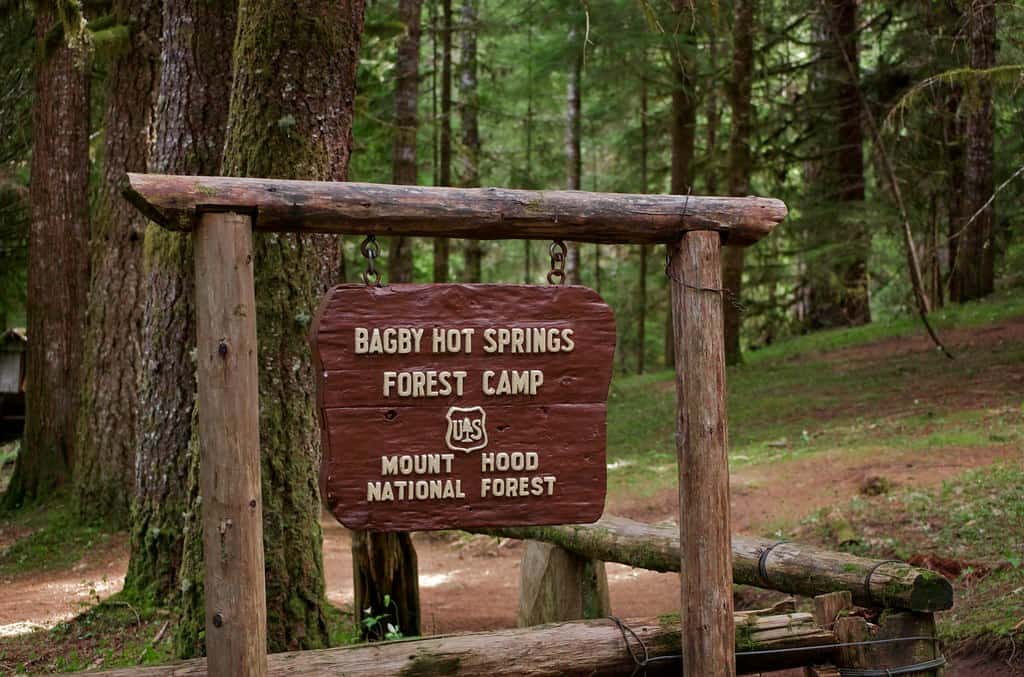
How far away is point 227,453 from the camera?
377cm

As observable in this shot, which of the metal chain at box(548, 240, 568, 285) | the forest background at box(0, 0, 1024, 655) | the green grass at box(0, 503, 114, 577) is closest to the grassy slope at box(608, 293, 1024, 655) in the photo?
the forest background at box(0, 0, 1024, 655)

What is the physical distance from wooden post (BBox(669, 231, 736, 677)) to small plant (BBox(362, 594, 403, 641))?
298 centimetres

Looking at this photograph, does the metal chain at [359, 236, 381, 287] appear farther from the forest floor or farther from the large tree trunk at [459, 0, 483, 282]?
the large tree trunk at [459, 0, 483, 282]

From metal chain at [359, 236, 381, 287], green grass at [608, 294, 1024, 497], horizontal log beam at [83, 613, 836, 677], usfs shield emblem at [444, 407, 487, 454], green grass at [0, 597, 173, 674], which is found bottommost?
green grass at [0, 597, 173, 674]

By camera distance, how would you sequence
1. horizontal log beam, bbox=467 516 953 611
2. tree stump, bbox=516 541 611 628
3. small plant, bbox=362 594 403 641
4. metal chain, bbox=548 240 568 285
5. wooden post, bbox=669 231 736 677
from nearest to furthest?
metal chain, bbox=548 240 568 285 → wooden post, bbox=669 231 736 677 → horizontal log beam, bbox=467 516 953 611 → small plant, bbox=362 594 403 641 → tree stump, bbox=516 541 611 628

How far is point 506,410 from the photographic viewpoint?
411 cm

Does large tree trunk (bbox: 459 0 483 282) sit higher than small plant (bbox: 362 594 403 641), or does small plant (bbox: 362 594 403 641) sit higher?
large tree trunk (bbox: 459 0 483 282)

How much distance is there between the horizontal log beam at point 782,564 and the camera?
516 cm

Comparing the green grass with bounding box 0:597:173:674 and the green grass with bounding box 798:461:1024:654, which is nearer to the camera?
the green grass with bounding box 798:461:1024:654

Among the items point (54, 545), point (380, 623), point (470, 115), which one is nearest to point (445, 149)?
point (470, 115)

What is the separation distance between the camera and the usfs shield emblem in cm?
402

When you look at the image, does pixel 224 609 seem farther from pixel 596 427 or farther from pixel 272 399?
pixel 272 399

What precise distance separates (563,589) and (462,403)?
146 inches

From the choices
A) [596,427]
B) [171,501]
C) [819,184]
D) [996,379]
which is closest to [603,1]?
[819,184]
